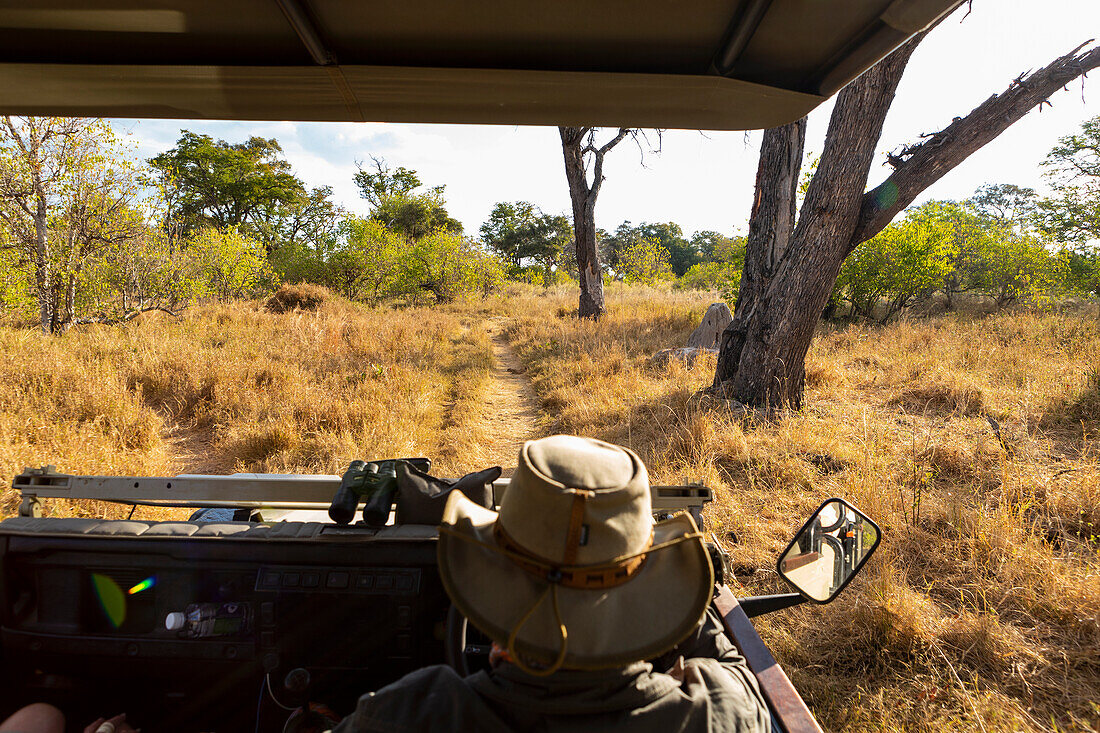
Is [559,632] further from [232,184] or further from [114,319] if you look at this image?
[232,184]

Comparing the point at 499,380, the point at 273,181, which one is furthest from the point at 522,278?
the point at 499,380

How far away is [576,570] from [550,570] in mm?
55

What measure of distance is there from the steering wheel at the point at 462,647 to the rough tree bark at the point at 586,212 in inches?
522

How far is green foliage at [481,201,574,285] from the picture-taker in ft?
146

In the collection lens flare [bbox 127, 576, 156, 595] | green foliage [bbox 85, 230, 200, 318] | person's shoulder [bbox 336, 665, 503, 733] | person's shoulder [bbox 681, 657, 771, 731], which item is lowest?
lens flare [bbox 127, 576, 156, 595]

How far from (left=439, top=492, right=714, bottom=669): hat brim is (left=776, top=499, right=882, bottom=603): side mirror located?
0.73 m

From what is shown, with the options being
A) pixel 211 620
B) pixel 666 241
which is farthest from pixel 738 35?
pixel 666 241

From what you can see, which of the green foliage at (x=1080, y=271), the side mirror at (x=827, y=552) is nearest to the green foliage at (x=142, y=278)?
the side mirror at (x=827, y=552)

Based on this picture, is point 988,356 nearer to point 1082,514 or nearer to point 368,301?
point 1082,514

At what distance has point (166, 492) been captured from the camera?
84.7 inches

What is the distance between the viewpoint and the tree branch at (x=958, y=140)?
15.9 ft

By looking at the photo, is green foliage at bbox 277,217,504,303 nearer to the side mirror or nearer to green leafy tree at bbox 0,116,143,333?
green leafy tree at bbox 0,116,143,333

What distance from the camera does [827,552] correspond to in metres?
1.88

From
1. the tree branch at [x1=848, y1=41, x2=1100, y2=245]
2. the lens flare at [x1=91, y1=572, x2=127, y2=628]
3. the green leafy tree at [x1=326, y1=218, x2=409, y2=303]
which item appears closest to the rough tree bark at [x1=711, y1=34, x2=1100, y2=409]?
the tree branch at [x1=848, y1=41, x2=1100, y2=245]
